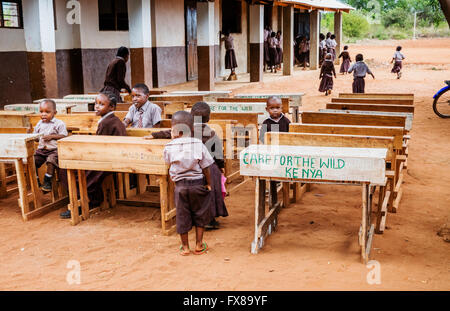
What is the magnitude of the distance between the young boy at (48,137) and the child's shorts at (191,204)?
203 centimetres

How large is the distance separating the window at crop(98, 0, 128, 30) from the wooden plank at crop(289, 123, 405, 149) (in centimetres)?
964

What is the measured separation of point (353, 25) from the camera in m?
53.6

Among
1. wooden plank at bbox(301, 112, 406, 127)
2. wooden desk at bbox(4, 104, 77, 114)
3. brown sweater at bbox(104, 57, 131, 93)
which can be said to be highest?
brown sweater at bbox(104, 57, 131, 93)

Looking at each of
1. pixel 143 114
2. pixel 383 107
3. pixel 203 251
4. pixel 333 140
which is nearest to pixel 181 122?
pixel 203 251

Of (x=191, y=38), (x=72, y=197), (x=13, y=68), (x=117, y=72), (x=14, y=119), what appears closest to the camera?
(x=72, y=197)

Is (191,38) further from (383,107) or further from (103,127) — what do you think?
(103,127)

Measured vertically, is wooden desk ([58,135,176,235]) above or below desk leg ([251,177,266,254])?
Answer: above

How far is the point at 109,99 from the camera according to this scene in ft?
18.7

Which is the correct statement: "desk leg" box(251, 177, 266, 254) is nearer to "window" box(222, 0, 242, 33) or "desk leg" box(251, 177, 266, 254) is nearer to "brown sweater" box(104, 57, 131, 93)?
"brown sweater" box(104, 57, 131, 93)

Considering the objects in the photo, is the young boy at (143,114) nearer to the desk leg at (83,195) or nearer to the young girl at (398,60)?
the desk leg at (83,195)

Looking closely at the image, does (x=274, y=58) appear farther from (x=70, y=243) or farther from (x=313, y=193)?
(x=70, y=243)

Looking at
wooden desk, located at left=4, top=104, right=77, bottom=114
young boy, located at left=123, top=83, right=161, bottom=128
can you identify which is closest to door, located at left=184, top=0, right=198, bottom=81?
wooden desk, located at left=4, top=104, right=77, bottom=114

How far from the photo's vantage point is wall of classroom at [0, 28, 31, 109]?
11414 mm

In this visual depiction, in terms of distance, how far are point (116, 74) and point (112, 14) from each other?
6414 mm
